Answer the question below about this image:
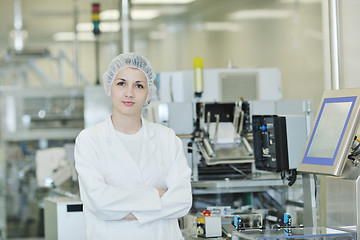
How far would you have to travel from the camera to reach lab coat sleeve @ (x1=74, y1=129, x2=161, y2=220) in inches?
101

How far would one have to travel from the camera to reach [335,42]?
427 centimetres

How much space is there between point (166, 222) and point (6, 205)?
4326mm

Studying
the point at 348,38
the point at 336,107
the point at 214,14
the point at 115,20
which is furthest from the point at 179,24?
the point at 336,107

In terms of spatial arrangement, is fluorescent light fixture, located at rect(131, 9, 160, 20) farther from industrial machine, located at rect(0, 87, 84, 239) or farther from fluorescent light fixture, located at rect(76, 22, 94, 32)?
industrial machine, located at rect(0, 87, 84, 239)

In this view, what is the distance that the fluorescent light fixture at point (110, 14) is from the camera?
23.2 feet

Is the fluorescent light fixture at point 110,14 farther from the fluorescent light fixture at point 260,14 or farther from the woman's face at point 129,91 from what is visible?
the woman's face at point 129,91

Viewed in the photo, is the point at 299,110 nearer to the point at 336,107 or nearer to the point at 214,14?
→ the point at 336,107

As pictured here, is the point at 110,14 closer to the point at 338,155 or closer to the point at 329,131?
the point at 329,131

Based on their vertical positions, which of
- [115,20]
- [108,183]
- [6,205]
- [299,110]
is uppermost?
[115,20]

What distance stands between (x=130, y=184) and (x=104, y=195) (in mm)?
157

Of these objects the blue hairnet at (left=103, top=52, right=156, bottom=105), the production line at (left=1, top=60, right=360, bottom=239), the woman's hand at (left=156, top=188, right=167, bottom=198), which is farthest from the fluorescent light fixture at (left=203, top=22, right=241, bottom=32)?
the woman's hand at (left=156, top=188, right=167, bottom=198)

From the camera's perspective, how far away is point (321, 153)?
9.74 ft

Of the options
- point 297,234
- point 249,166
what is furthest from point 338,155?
point 249,166

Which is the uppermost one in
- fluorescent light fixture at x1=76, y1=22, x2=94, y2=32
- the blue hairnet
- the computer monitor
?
fluorescent light fixture at x1=76, y1=22, x2=94, y2=32
